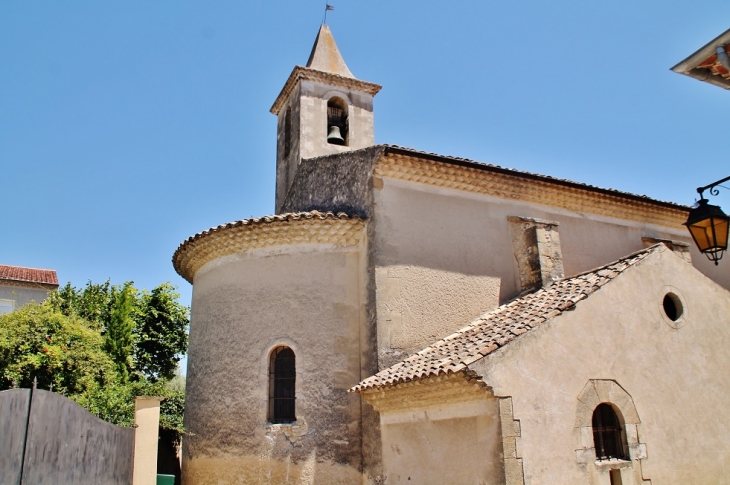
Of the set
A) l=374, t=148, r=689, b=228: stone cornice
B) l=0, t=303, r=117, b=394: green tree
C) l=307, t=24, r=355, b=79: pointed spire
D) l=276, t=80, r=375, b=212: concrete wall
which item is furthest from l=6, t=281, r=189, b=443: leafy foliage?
l=307, t=24, r=355, b=79: pointed spire

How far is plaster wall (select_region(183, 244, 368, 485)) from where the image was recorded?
10.5m

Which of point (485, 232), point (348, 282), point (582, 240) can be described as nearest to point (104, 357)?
point (348, 282)

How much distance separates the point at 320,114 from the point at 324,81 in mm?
1044

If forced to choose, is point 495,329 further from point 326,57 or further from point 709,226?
point 326,57

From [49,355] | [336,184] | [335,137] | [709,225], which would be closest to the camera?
[709,225]

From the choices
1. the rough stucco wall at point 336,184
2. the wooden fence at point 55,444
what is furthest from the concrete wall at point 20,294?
the wooden fence at point 55,444

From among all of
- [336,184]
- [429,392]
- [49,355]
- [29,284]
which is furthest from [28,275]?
[429,392]

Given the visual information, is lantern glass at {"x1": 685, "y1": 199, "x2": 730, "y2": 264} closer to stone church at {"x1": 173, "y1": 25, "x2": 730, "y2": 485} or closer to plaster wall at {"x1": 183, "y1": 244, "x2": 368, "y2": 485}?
stone church at {"x1": 173, "y1": 25, "x2": 730, "y2": 485}

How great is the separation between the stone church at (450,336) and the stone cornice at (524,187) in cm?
4

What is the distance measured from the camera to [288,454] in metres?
10.5

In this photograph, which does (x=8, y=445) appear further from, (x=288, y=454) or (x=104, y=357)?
(x=104, y=357)

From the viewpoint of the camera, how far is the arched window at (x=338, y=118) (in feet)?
54.3

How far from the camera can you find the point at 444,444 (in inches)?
343

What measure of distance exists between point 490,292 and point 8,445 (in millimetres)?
8413
